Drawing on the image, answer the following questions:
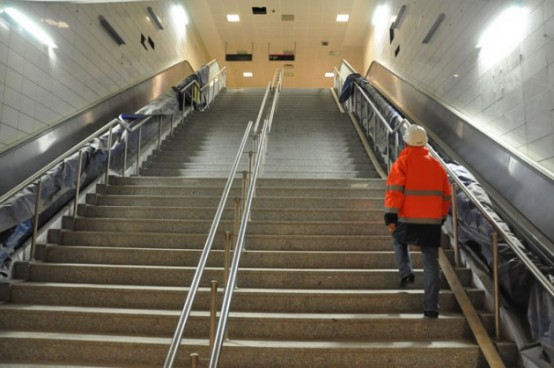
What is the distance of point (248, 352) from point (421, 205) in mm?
1479

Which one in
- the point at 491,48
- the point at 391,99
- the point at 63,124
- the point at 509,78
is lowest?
the point at 63,124

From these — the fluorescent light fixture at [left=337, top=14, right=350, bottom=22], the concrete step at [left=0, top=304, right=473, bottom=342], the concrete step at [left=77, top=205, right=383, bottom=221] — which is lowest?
the concrete step at [left=0, top=304, right=473, bottom=342]

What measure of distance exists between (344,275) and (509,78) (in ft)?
8.41

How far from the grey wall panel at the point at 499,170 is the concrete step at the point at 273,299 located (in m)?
0.68

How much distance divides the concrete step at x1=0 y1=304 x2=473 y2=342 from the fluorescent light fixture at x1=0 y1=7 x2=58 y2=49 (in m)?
3.03

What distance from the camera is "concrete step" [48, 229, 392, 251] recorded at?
3.62m

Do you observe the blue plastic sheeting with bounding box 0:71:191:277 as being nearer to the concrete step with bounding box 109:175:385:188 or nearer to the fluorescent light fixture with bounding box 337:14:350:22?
the concrete step with bounding box 109:175:385:188

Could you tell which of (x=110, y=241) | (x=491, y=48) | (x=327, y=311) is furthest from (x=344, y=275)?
(x=491, y=48)

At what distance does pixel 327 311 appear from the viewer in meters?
2.87

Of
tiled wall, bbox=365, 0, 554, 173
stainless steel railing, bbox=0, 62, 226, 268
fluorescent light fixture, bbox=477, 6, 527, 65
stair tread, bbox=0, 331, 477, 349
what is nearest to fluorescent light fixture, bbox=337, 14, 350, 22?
tiled wall, bbox=365, 0, 554, 173

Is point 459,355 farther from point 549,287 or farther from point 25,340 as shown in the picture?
point 25,340

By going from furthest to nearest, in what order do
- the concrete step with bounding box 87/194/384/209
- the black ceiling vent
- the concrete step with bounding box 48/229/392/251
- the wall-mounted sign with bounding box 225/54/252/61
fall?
the wall-mounted sign with bounding box 225/54/252/61, the black ceiling vent, the concrete step with bounding box 87/194/384/209, the concrete step with bounding box 48/229/392/251

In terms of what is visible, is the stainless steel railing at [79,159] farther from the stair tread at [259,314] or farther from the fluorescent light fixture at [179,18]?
the fluorescent light fixture at [179,18]

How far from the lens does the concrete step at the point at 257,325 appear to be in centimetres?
264
